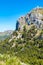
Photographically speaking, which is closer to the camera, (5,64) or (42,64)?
(5,64)

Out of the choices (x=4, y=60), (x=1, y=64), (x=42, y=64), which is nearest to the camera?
(x=1, y=64)

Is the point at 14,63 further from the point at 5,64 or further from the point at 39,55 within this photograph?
the point at 39,55

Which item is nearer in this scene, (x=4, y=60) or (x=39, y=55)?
(x=4, y=60)

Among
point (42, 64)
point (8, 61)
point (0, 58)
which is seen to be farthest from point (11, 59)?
point (42, 64)

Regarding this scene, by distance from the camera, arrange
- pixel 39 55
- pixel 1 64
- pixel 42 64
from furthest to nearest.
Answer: pixel 39 55 → pixel 42 64 → pixel 1 64

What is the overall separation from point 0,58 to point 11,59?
2950 millimetres

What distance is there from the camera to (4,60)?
24.0 m

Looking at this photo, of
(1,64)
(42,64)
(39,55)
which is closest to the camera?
(1,64)

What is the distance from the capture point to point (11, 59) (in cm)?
2275

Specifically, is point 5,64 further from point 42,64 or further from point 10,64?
point 42,64

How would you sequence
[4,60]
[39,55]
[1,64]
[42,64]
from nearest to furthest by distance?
[1,64], [4,60], [42,64], [39,55]

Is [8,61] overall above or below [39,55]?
above

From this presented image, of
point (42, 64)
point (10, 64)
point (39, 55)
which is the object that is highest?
point (10, 64)

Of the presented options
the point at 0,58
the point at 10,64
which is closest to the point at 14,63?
the point at 10,64
